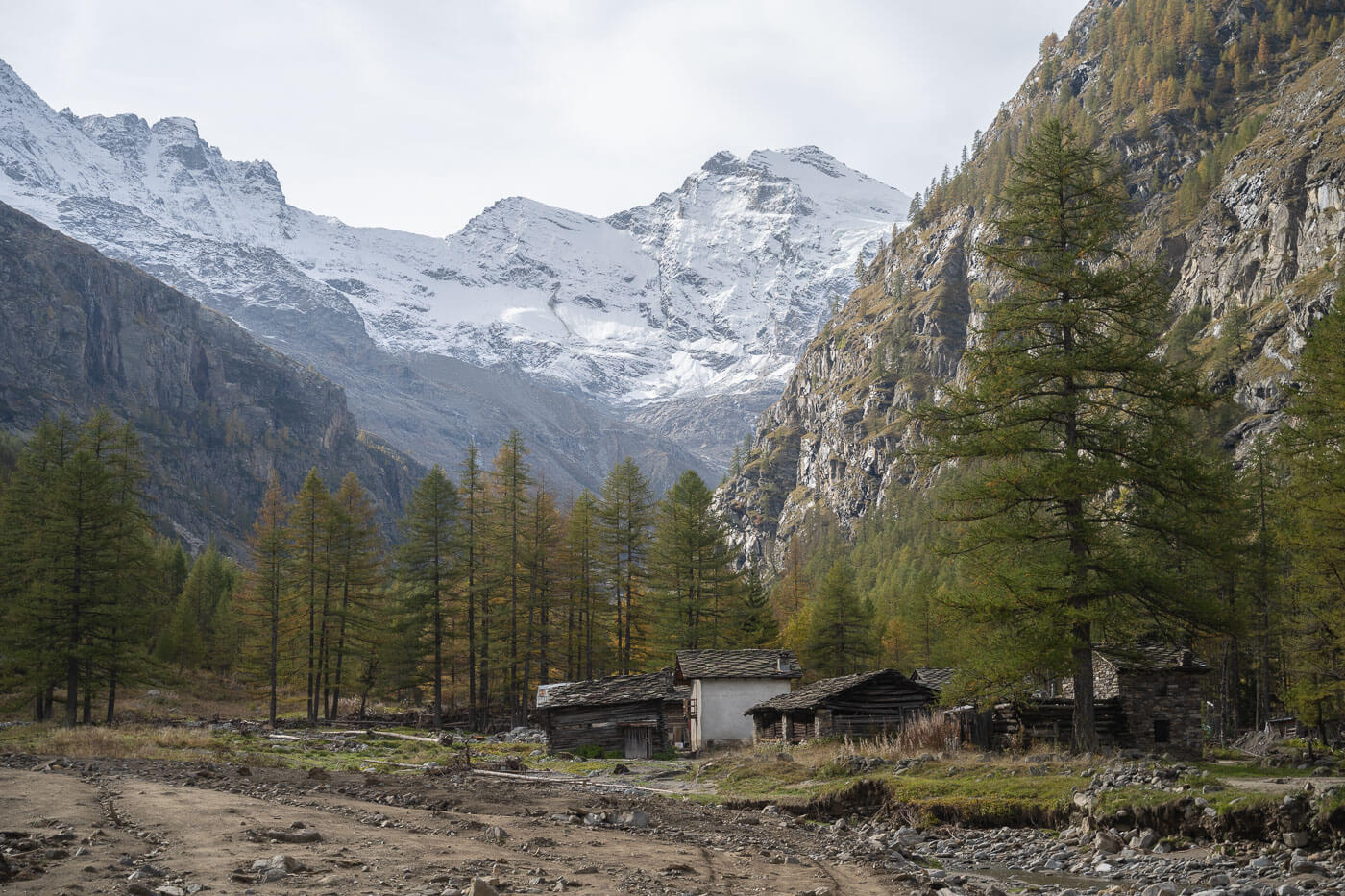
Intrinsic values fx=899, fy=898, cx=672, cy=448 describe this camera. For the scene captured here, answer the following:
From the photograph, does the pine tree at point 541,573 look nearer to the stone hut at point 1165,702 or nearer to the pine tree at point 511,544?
the pine tree at point 511,544

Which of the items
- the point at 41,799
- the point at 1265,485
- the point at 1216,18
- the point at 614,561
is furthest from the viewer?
the point at 1216,18

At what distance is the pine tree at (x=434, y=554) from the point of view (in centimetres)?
5234

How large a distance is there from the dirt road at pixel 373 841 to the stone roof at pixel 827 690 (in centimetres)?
1560

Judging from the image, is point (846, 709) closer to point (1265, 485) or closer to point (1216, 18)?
point (1265, 485)


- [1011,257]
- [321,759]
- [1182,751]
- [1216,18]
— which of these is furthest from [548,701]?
[1216,18]

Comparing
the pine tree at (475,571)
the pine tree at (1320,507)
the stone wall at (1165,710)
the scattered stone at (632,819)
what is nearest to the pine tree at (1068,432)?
the pine tree at (1320,507)

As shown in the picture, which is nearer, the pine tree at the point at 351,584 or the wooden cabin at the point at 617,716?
the wooden cabin at the point at 617,716

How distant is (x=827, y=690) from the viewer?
38219 millimetres

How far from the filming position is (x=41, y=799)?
54.3ft

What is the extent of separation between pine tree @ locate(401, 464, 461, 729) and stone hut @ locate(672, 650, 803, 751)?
52.2 ft

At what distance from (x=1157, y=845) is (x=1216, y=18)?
22801 centimetres

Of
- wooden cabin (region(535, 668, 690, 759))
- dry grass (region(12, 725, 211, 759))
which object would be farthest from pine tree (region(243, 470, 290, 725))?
wooden cabin (region(535, 668, 690, 759))

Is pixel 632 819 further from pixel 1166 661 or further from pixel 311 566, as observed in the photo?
pixel 311 566

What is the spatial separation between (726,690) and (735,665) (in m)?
1.77
